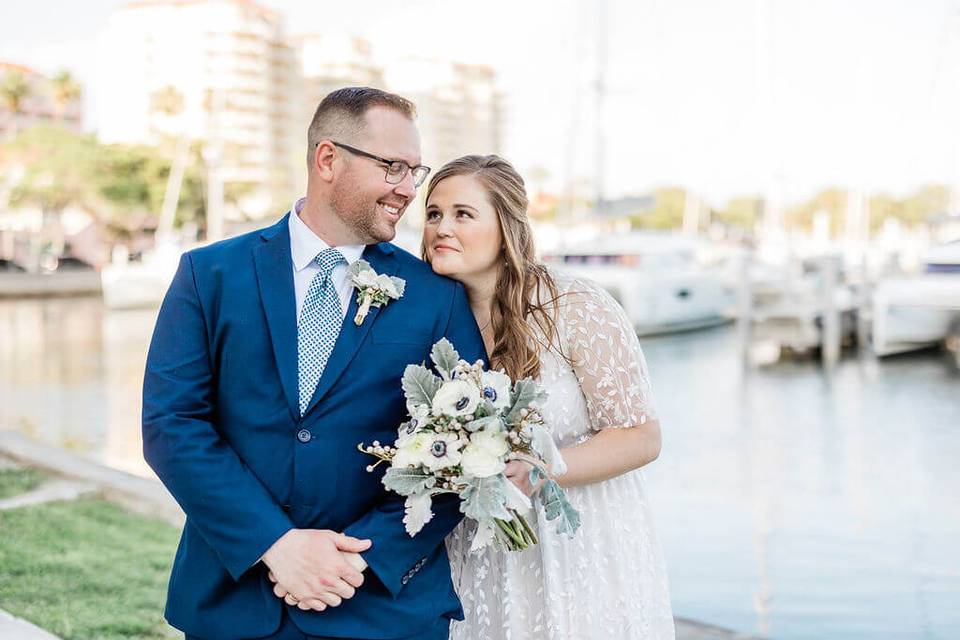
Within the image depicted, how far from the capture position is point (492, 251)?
126 inches

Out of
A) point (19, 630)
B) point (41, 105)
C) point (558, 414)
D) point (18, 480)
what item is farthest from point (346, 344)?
point (41, 105)

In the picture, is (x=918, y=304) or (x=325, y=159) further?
(x=918, y=304)

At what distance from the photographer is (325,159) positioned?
2785 mm

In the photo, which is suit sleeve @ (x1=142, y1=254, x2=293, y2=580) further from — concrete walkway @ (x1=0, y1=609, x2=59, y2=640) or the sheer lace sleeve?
concrete walkway @ (x1=0, y1=609, x2=59, y2=640)

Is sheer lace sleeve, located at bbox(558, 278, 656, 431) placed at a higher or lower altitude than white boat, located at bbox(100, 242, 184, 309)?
higher

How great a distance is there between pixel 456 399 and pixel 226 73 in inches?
5187

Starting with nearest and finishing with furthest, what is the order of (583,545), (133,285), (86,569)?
(583,545), (86,569), (133,285)

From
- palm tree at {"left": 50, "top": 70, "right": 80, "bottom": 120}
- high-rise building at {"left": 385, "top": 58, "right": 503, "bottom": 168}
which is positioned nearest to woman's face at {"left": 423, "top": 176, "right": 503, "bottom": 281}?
palm tree at {"left": 50, "top": 70, "right": 80, "bottom": 120}

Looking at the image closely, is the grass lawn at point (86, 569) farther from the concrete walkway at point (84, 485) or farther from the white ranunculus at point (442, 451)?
the white ranunculus at point (442, 451)

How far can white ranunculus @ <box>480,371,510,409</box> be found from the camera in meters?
2.52

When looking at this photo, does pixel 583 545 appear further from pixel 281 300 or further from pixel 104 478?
pixel 104 478

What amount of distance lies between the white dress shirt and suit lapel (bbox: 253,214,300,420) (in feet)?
0.09

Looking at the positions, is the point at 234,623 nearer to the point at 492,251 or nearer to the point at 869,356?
the point at 492,251

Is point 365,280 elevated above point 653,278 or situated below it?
above
